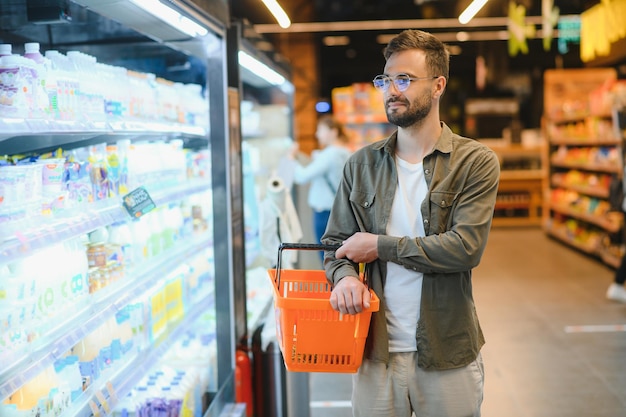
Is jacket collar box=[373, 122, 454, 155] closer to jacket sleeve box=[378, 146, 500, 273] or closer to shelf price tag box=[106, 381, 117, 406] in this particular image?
jacket sleeve box=[378, 146, 500, 273]

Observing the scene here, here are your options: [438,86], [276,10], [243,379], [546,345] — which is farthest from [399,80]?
[546,345]

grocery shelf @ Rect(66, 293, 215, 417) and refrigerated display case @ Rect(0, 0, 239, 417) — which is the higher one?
refrigerated display case @ Rect(0, 0, 239, 417)

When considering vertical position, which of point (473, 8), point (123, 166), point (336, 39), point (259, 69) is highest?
point (336, 39)

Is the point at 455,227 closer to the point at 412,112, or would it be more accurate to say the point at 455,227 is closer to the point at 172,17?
the point at 412,112

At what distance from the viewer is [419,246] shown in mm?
2207

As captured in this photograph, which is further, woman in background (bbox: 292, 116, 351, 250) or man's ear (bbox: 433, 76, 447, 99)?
woman in background (bbox: 292, 116, 351, 250)

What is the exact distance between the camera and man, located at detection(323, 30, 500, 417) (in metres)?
2.27

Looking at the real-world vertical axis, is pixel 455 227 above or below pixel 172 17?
below

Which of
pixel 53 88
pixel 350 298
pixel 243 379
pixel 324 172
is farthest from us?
pixel 324 172

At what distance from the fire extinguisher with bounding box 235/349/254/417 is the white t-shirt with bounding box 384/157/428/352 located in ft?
5.66

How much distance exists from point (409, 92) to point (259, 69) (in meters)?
2.96

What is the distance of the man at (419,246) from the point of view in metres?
2.27

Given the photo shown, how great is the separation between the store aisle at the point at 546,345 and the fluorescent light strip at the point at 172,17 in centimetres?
248

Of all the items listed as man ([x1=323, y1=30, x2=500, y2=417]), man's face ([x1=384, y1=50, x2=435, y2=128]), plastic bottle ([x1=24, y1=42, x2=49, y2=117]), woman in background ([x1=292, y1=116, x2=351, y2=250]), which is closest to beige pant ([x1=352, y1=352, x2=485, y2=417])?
man ([x1=323, y1=30, x2=500, y2=417])
